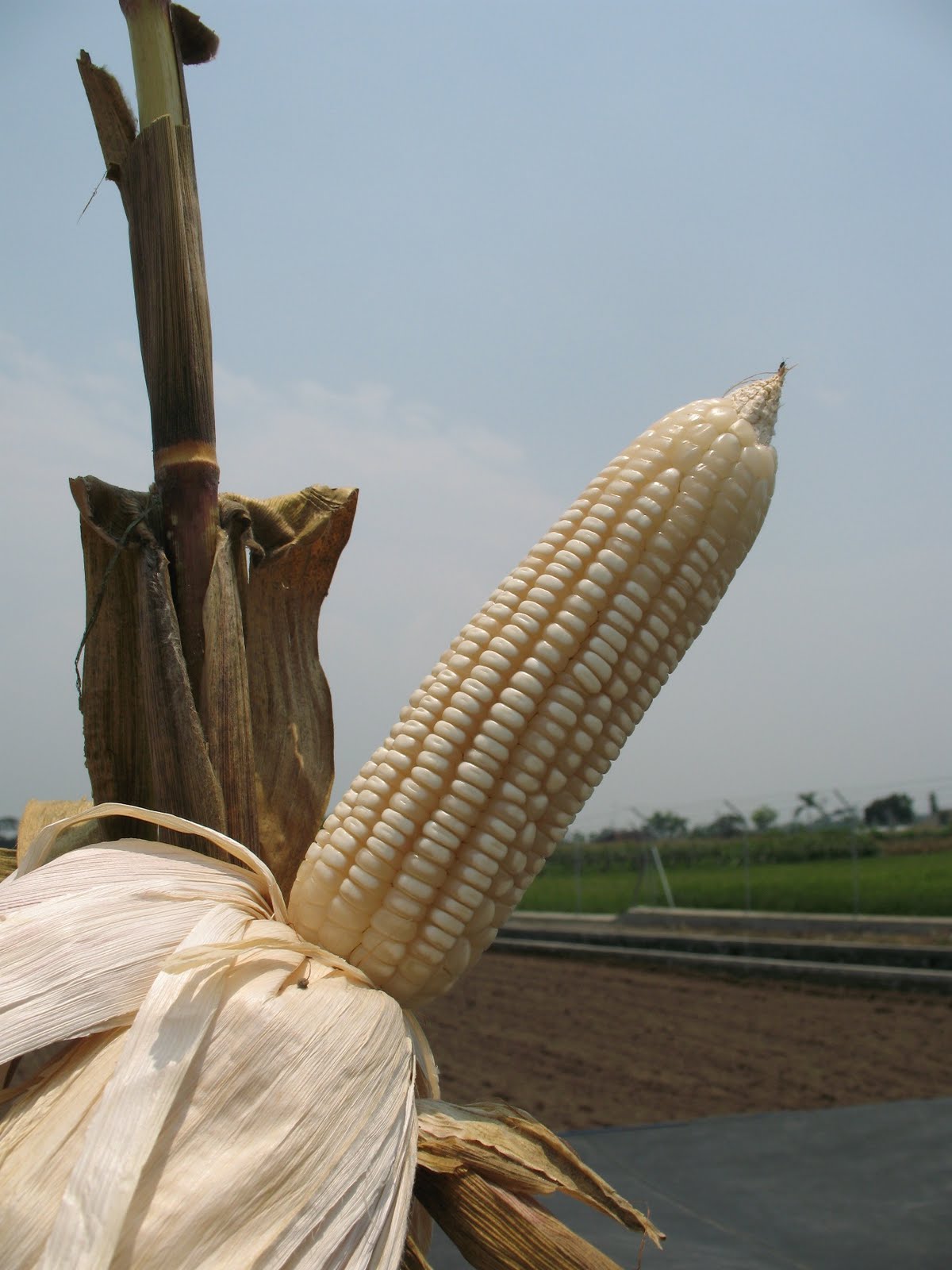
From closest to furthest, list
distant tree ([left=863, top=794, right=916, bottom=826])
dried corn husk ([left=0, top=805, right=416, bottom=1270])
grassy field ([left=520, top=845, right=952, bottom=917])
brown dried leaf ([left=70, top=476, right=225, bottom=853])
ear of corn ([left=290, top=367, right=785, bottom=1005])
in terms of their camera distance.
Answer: dried corn husk ([left=0, top=805, right=416, bottom=1270]) < ear of corn ([left=290, top=367, right=785, bottom=1005]) < brown dried leaf ([left=70, top=476, right=225, bottom=853]) < grassy field ([left=520, top=845, right=952, bottom=917]) < distant tree ([left=863, top=794, right=916, bottom=826])

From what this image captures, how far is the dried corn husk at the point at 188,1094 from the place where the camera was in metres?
0.81

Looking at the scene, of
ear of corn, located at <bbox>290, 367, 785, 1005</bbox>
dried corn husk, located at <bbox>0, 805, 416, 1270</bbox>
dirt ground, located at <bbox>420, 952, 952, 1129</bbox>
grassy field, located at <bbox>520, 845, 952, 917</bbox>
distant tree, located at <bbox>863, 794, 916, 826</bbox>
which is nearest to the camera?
dried corn husk, located at <bbox>0, 805, 416, 1270</bbox>

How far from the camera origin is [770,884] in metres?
18.8

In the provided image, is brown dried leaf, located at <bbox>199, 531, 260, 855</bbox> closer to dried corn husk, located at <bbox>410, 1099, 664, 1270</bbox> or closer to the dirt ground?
dried corn husk, located at <bbox>410, 1099, 664, 1270</bbox>

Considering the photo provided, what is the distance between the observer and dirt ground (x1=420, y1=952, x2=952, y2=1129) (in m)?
6.75

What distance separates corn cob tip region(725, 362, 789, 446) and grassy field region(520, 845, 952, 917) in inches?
504

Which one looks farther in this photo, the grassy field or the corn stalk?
the grassy field

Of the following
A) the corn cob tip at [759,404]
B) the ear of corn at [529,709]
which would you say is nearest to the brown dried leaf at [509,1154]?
the ear of corn at [529,709]

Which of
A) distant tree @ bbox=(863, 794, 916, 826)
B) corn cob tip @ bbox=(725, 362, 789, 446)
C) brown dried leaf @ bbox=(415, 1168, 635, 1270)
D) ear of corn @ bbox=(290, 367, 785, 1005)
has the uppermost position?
corn cob tip @ bbox=(725, 362, 789, 446)

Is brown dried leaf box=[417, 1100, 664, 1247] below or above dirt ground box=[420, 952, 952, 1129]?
above

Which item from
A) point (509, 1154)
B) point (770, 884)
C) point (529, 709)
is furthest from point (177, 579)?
point (770, 884)

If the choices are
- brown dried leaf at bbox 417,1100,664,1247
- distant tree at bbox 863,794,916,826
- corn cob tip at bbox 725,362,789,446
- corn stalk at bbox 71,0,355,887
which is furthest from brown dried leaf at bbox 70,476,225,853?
distant tree at bbox 863,794,916,826

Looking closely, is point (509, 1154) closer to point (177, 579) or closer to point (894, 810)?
point (177, 579)

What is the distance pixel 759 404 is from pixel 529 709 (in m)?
0.54
